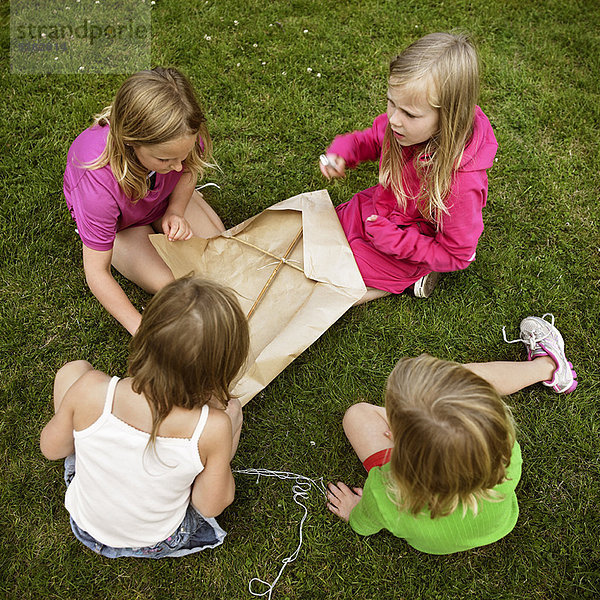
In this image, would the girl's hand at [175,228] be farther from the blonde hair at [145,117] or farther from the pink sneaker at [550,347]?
the pink sneaker at [550,347]

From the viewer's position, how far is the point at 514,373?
2.15m

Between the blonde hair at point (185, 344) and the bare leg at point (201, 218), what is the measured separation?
1028mm

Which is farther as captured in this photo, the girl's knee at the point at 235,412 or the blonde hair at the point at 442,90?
the girl's knee at the point at 235,412

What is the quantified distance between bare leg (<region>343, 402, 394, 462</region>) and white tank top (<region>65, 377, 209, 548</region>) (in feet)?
2.14

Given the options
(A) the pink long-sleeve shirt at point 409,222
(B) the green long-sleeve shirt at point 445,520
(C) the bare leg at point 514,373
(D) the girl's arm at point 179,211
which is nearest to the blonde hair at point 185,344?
(B) the green long-sleeve shirt at point 445,520

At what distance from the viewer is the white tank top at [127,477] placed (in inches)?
56.6

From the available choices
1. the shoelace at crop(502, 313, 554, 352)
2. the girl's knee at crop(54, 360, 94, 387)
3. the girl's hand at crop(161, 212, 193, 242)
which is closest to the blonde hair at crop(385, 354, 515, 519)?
the shoelace at crop(502, 313, 554, 352)

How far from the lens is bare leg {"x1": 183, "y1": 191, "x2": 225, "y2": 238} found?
93.4 inches

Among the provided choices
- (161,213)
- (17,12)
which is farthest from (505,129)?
(17,12)

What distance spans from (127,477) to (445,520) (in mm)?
845

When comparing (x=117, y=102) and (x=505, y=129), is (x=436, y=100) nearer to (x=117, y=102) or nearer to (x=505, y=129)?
(x=117, y=102)

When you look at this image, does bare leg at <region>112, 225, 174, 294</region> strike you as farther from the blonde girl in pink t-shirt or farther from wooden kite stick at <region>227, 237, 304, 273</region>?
wooden kite stick at <region>227, 237, 304, 273</region>

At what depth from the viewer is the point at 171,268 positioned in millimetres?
2238

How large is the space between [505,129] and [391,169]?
3.63 feet
